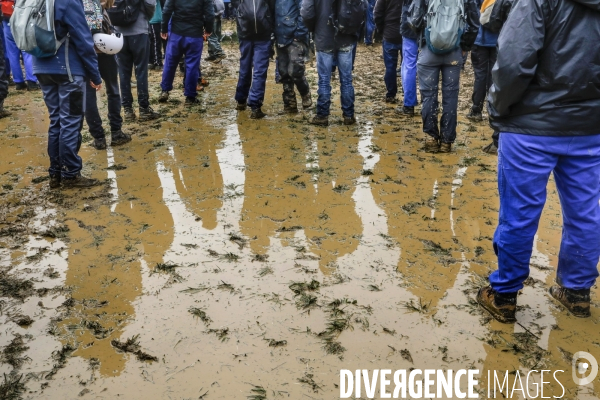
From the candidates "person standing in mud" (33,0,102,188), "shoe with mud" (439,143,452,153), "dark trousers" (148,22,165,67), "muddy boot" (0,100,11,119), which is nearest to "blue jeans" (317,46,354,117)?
"shoe with mud" (439,143,452,153)

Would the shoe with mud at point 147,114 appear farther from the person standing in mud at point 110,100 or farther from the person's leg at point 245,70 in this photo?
the person's leg at point 245,70

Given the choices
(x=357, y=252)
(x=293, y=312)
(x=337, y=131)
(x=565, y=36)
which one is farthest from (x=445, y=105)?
(x=293, y=312)

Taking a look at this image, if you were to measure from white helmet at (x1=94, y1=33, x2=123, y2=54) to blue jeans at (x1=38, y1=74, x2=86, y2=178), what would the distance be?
0.82 metres

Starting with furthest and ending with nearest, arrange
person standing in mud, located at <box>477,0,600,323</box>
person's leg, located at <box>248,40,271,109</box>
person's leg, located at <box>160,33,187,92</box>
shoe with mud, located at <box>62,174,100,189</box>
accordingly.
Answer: person's leg, located at <box>160,33,187,92</box> → person's leg, located at <box>248,40,271,109</box> → shoe with mud, located at <box>62,174,100,189</box> → person standing in mud, located at <box>477,0,600,323</box>

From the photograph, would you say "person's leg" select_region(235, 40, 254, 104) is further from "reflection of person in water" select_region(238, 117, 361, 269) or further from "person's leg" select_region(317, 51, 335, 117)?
"reflection of person in water" select_region(238, 117, 361, 269)

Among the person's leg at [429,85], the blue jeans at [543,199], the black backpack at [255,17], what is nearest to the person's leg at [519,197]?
the blue jeans at [543,199]

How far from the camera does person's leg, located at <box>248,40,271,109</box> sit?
7586 mm

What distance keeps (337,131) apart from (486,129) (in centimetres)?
205

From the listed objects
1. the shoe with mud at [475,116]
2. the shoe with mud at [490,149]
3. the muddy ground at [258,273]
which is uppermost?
the shoe with mud at [475,116]

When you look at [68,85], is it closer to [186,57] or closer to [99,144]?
[99,144]

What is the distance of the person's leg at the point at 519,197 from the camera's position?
9.68 ft

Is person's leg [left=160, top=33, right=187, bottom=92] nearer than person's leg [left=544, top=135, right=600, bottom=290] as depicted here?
No

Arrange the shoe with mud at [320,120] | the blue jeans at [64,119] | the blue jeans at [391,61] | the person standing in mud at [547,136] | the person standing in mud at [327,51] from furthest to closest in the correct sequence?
1. the blue jeans at [391,61]
2. the shoe with mud at [320,120]
3. the person standing in mud at [327,51]
4. the blue jeans at [64,119]
5. the person standing in mud at [547,136]

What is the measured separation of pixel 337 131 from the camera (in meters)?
7.09
